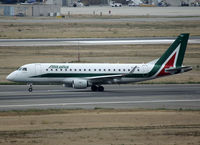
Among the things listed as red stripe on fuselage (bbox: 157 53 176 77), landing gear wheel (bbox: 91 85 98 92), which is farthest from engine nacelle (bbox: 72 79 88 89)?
red stripe on fuselage (bbox: 157 53 176 77)

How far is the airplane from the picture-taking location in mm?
43969

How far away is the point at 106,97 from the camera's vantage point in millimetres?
41250

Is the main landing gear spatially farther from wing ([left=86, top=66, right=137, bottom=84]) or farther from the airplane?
wing ([left=86, top=66, right=137, bottom=84])

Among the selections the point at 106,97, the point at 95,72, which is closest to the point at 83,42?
the point at 95,72

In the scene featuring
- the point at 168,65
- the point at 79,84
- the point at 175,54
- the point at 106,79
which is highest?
the point at 175,54

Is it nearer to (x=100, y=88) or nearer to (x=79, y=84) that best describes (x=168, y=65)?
(x=100, y=88)

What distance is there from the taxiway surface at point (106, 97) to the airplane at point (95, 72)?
1036 millimetres

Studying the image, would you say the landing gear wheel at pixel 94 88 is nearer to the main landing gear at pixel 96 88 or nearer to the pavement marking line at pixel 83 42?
the main landing gear at pixel 96 88

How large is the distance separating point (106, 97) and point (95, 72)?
4.02 metres

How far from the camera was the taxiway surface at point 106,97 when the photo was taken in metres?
37.2

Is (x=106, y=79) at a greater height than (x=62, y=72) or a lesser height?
lesser

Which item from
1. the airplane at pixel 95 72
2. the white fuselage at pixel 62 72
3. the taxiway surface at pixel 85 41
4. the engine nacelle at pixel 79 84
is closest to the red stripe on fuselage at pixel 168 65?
the airplane at pixel 95 72

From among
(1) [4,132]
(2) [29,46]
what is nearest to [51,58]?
(2) [29,46]

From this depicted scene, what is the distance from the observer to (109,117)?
32219mm
